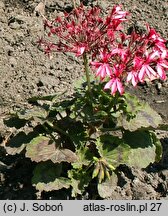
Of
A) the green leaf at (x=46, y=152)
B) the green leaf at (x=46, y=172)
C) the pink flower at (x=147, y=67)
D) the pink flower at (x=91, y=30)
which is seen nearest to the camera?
the pink flower at (x=147, y=67)

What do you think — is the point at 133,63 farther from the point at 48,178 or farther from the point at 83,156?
the point at 48,178

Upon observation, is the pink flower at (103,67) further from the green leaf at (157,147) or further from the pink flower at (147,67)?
the green leaf at (157,147)

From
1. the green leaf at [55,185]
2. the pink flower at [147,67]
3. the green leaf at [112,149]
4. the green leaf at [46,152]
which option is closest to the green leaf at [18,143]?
the green leaf at [46,152]

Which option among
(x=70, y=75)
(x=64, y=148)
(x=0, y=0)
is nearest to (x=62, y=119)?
(x=64, y=148)

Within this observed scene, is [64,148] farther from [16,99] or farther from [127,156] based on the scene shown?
[16,99]

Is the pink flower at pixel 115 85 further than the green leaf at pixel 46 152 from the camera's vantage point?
No

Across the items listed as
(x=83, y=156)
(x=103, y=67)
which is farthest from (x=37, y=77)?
(x=103, y=67)

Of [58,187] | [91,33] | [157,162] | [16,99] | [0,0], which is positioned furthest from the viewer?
[0,0]
